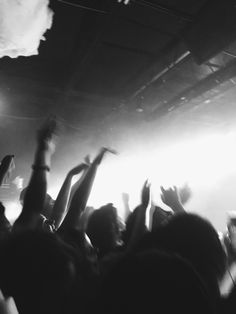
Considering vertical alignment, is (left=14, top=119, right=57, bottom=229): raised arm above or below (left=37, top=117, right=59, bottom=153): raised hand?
below

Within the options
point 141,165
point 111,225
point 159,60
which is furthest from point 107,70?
point 141,165

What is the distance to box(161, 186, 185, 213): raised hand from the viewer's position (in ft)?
7.54

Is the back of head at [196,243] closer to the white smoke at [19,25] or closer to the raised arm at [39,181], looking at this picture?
the raised arm at [39,181]

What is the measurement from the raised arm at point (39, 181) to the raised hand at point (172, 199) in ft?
3.45

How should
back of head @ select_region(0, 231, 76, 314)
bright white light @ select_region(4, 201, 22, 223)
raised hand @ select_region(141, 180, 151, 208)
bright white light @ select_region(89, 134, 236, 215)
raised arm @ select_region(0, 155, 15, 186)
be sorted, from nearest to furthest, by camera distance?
back of head @ select_region(0, 231, 76, 314) → raised arm @ select_region(0, 155, 15, 186) → raised hand @ select_region(141, 180, 151, 208) → bright white light @ select_region(4, 201, 22, 223) → bright white light @ select_region(89, 134, 236, 215)

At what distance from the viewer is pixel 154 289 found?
29.9 inches

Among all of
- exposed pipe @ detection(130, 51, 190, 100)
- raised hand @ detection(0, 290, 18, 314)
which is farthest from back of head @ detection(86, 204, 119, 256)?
exposed pipe @ detection(130, 51, 190, 100)

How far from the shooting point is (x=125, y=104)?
6.71 metres

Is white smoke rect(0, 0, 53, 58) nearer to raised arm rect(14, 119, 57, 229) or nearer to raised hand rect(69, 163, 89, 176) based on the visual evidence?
raised arm rect(14, 119, 57, 229)

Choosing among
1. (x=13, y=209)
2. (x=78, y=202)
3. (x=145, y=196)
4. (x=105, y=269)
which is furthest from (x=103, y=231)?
(x=13, y=209)

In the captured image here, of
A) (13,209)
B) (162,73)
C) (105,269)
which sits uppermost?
(162,73)

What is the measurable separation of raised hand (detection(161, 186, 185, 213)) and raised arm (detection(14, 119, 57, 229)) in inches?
41.3

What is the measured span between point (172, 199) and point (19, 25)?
6.23 ft

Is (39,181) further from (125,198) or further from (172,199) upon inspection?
(125,198)
